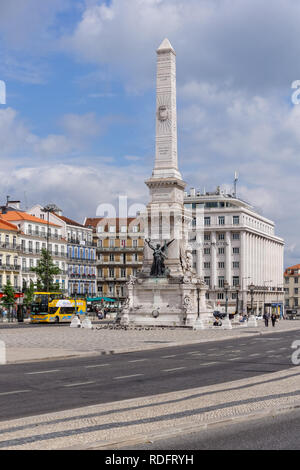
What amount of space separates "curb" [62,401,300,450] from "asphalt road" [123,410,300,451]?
9cm

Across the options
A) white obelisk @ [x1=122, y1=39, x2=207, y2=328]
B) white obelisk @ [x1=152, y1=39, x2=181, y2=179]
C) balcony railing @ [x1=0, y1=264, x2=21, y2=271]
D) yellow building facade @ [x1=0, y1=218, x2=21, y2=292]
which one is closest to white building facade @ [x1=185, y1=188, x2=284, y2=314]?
yellow building facade @ [x1=0, y1=218, x2=21, y2=292]

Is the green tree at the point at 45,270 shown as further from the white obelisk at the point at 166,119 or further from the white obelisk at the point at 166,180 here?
the white obelisk at the point at 166,119

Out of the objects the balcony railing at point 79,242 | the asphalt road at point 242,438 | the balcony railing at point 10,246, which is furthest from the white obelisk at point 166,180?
the balcony railing at point 79,242

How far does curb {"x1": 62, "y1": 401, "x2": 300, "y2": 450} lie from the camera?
9680 millimetres

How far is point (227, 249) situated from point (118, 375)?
102 metres

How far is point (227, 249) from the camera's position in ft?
397

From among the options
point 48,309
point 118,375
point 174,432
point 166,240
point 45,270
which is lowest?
point 118,375

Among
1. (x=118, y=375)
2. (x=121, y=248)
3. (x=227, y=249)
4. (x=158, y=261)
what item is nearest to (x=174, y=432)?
(x=118, y=375)

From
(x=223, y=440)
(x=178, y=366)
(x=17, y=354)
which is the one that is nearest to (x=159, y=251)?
(x=17, y=354)

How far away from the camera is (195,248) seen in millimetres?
121500

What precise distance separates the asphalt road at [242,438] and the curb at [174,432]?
86 mm

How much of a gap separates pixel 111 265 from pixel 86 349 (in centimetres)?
8747

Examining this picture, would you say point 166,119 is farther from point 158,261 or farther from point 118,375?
point 118,375
